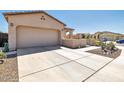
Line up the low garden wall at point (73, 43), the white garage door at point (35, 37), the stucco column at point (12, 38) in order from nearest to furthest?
the stucco column at point (12, 38) < the white garage door at point (35, 37) < the low garden wall at point (73, 43)

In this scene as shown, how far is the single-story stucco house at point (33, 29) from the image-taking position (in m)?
9.70

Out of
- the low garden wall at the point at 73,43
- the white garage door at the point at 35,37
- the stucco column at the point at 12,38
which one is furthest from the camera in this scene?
the low garden wall at the point at 73,43

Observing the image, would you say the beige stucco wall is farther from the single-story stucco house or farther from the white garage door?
the white garage door

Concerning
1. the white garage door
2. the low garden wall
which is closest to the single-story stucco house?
the white garage door

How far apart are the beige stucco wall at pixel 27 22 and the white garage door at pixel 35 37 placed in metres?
0.59

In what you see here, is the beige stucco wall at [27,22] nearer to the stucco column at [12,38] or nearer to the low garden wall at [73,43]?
the stucco column at [12,38]

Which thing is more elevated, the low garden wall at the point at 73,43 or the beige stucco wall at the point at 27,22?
the beige stucco wall at the point at 27,22

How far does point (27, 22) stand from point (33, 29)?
43.9 inches

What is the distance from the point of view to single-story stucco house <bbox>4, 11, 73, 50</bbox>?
9699 mm

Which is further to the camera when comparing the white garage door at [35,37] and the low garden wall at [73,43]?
the low garden wall at [73,43]

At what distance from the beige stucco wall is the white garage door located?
0.59 meters

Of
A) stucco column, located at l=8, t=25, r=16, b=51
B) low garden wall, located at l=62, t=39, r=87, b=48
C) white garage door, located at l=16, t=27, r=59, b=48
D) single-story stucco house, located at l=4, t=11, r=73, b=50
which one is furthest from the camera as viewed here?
low garden wall, located at l=62, t=39, r=87, b=48

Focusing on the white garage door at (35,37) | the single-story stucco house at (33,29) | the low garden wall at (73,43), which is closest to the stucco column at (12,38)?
the single-story stucco house at (33,29)
